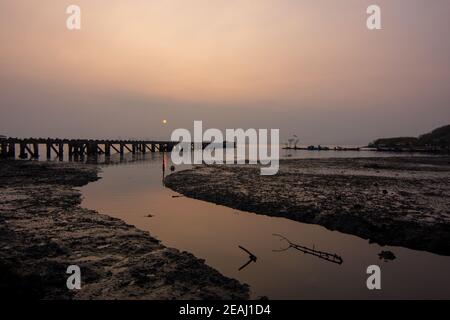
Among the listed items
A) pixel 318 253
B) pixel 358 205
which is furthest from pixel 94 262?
pixel 358 205

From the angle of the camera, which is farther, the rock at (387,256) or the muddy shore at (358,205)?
the muddy shore at (358,205)

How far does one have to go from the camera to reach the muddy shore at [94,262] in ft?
25.0

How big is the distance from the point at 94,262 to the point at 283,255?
6.03 meters

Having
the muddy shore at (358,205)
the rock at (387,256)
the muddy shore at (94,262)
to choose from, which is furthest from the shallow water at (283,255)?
the muddy shore at (94,262)

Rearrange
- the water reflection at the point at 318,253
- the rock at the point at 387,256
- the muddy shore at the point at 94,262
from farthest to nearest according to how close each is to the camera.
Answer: the rock at the point at 387,256 → the water reflection at the point at 318,253 → the muddy shore at the point at 94,262

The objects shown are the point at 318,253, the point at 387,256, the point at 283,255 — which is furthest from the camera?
the point at 318,253

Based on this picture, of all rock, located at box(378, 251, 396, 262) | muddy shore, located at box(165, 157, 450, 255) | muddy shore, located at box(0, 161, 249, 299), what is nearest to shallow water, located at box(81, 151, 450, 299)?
rock, located at box(378, 251, 396, 262)

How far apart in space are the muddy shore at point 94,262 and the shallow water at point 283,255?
933 millimetres

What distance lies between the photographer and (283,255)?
35.0ft

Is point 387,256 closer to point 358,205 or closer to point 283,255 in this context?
point 283,255

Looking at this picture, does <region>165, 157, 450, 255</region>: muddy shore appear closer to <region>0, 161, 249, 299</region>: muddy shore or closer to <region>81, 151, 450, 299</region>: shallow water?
<region>81, 151, 450, 299</region>: shallow water

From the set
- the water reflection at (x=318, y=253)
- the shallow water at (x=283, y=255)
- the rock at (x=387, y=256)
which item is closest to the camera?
the shallow water at (x=283, y=255)

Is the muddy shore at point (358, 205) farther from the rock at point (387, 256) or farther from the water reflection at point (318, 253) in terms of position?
the water reflection at point (318, 253)

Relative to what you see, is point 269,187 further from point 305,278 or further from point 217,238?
point 305,278
